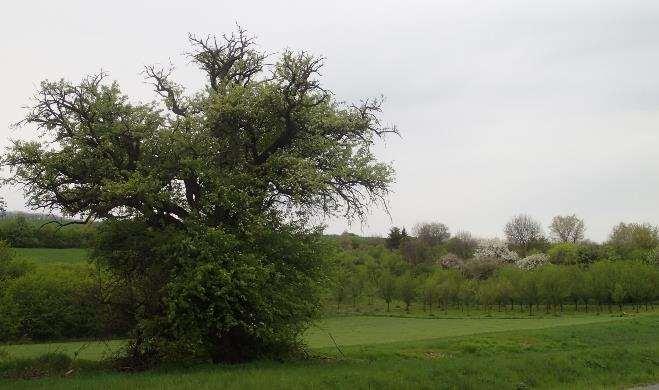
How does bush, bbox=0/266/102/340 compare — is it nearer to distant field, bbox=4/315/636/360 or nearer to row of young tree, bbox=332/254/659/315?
distant field, bbox=4/315/636/360

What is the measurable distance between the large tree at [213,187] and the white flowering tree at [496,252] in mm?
113357

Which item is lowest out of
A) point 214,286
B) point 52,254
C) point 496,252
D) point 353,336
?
point 353,336

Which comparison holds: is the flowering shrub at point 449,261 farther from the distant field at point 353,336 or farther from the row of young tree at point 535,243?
the distant field at point 353,336

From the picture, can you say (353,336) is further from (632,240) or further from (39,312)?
(632,240)

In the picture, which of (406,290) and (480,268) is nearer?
(406,290)

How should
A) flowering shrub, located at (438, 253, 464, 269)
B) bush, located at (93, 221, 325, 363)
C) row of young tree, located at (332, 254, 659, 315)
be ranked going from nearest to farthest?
bush, located at (93, 221, 325, 363), row of young tree, located at (332, 254, 659, 315), flowering shrub, located at (438, 253, 464, 269)

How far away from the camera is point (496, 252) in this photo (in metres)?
133

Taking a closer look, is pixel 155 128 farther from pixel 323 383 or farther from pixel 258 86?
pixel 323 383

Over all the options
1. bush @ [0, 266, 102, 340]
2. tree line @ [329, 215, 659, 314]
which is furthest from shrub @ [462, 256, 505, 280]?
bush @ [0, 266, 102, 340]

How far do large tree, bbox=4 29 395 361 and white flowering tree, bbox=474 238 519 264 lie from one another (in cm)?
11336

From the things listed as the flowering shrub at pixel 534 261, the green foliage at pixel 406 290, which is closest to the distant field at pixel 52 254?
the green foliage at pixel 406 290

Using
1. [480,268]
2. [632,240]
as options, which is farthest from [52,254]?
[632,240]

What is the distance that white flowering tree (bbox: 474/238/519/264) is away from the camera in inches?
5143

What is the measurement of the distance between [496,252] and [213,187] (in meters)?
120
